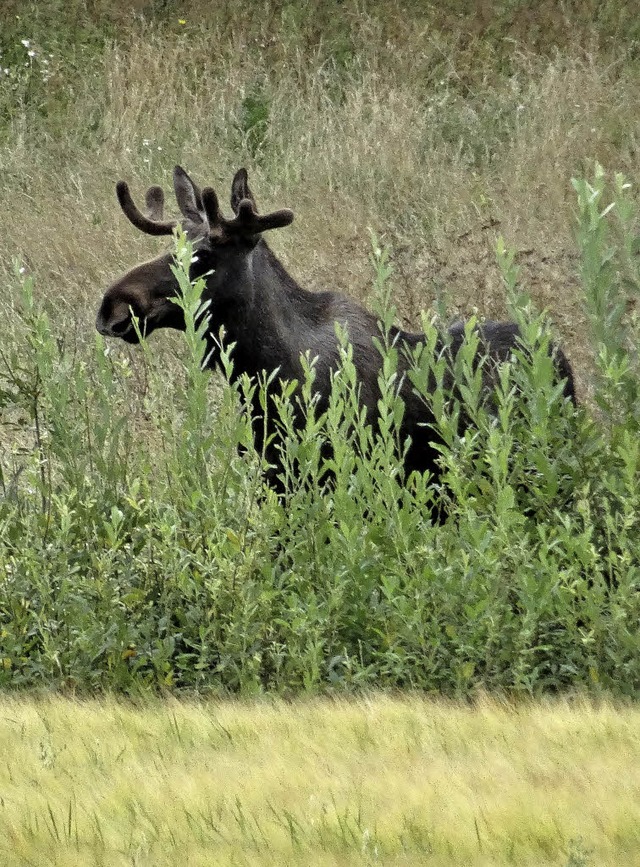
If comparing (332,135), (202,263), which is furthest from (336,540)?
(332,135)

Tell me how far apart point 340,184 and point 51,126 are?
12.8 ft

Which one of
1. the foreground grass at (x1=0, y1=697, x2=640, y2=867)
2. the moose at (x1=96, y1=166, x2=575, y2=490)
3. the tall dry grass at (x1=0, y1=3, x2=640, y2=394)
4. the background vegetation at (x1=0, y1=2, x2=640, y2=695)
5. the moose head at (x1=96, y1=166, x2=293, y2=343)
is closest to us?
the foreground grass at (x1=0, y1=697, x2=640, y2=867)

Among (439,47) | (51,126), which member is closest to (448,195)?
(439,47)

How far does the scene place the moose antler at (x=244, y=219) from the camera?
6223mm

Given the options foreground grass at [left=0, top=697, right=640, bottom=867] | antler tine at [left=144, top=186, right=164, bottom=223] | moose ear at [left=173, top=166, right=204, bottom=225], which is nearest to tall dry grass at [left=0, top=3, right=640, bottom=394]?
antler tine at [left=144, top=186, right=164, bottom=223]

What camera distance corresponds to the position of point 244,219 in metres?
6.28

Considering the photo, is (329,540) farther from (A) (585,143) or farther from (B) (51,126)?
(B) (51,126)

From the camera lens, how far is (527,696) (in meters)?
4.00

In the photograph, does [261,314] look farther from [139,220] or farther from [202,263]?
[139,220]

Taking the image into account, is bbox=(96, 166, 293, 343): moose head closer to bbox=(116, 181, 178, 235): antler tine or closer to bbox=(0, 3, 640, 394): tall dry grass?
bbox=(116, 181, 178, 235): antler tine

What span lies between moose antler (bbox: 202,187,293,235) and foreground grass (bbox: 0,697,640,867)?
113 inches

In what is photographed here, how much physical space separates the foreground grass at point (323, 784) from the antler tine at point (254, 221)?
2878 mm

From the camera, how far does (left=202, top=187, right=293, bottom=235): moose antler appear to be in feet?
20.4

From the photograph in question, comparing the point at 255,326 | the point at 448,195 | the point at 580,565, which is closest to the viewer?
the point at 580,565
